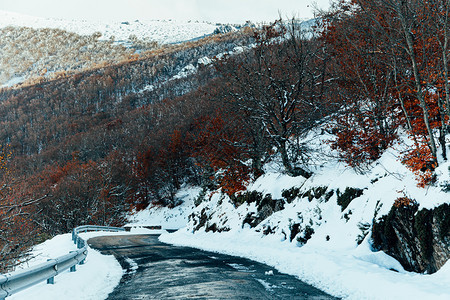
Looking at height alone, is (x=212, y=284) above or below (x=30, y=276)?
below

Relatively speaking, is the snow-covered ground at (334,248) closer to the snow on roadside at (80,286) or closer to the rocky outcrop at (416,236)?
the snow on roadside at (80,286)

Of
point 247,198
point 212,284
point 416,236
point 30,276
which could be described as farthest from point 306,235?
point 30,276

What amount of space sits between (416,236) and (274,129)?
34.2ft

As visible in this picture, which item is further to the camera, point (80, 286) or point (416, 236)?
point (416, 236)

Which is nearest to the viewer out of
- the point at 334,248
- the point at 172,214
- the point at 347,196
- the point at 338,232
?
the point at 334,248

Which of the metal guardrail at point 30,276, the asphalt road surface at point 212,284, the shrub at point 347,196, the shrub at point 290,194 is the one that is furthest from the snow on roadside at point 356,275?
the metal guardrail at point 30,276

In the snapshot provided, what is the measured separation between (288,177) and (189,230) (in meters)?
13.2

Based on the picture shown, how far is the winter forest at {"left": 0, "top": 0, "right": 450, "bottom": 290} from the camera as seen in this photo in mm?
9375

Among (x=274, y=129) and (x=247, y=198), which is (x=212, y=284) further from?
(x=247, y=198)

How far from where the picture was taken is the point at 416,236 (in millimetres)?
7457

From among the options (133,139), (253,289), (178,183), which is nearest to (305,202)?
(253,289)

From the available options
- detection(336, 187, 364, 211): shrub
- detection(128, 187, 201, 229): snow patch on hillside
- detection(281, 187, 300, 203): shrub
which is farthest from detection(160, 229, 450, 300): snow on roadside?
detection(128, 187, 201, 229): snow patch on hillside

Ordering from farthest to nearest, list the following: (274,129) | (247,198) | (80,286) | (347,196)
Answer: (247,198)
(274,129)
(347,196)
(80,286)

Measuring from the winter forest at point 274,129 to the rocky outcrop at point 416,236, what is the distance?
0.04 m
